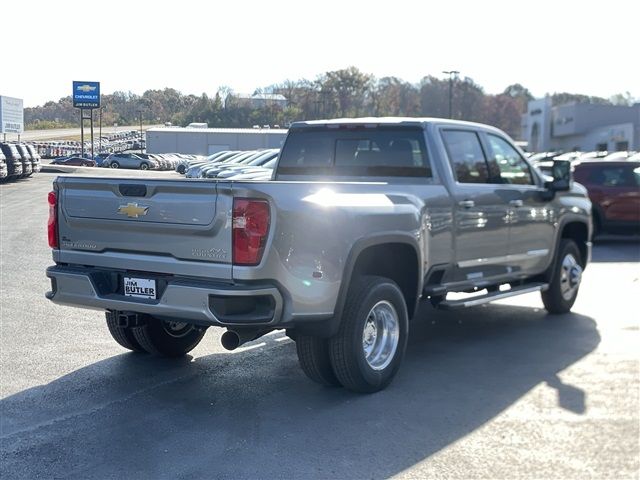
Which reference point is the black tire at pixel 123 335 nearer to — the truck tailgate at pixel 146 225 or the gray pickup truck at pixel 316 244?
the gray pickup truck at pixel 316 244

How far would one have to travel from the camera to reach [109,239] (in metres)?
5.78

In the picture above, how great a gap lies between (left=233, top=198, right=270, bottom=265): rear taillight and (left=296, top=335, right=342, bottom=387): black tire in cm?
92

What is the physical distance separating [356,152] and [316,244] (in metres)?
2.27

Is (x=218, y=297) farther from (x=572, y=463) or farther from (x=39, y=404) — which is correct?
(x=572, y=463)

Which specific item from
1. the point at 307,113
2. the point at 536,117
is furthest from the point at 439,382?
the point at 536,117

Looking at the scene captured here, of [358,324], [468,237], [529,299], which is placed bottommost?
[529,299]

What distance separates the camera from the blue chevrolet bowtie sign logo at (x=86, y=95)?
4734 centimetres

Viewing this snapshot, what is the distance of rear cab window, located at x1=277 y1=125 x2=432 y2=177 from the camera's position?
282 inches

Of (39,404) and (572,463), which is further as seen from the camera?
(39,404)

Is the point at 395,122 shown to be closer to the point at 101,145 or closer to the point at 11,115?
the point at 101,145

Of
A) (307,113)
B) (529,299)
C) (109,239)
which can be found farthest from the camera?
(307,113)

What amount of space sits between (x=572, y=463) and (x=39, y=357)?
4613mm

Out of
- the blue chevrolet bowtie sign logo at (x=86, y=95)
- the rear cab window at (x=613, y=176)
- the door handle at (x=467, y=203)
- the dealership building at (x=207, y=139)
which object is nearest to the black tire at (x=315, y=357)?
the door handle at (x=467, y=203)

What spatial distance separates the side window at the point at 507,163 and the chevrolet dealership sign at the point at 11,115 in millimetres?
68414
